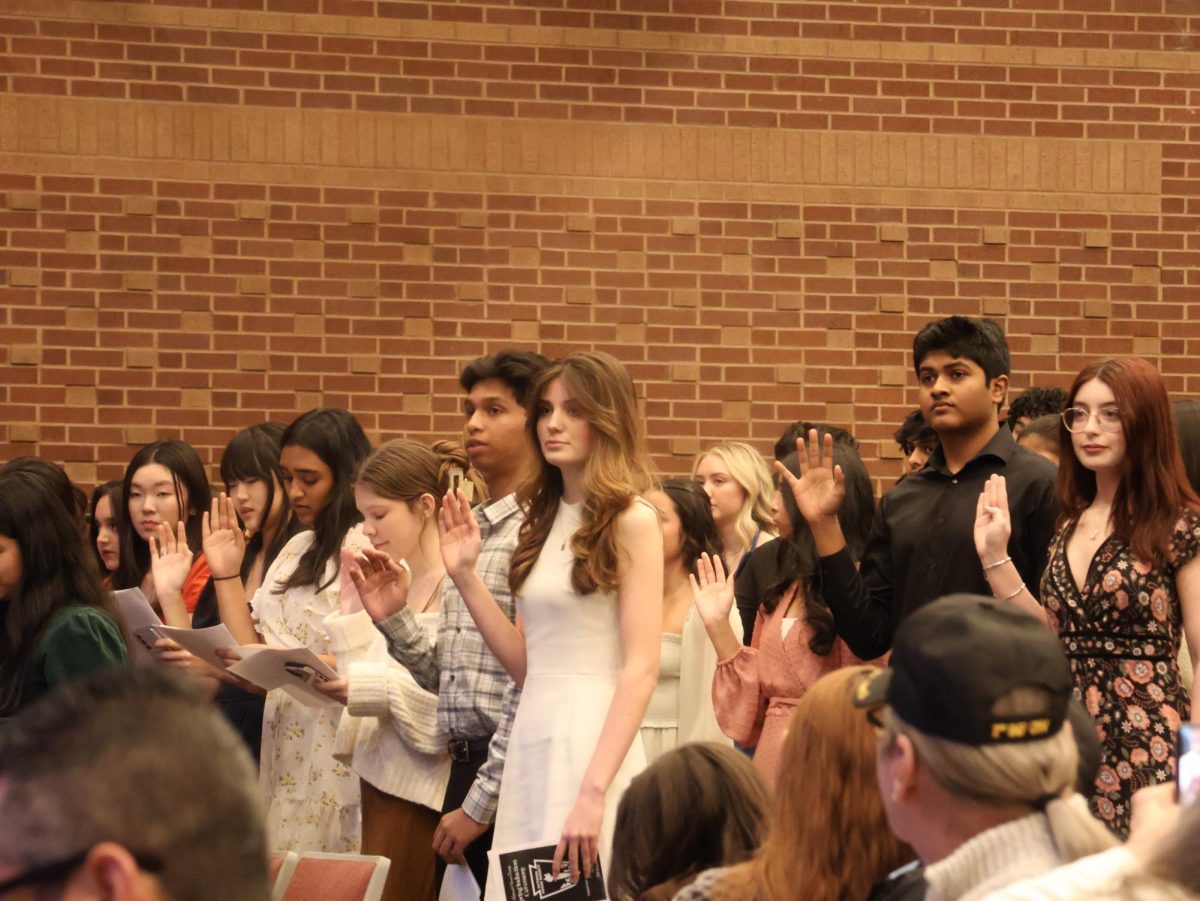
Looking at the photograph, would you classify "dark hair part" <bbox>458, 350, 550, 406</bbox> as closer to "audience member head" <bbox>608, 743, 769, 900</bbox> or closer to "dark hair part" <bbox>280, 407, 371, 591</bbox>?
"dark hair part" <bbox>280, 407, 371, 591</bbox>

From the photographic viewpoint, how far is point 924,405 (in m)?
A: 4.26

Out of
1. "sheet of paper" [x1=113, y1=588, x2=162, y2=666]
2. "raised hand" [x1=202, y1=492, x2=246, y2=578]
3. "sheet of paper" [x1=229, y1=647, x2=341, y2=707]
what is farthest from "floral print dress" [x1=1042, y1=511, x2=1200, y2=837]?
"sheet of paper" [x1=113, y1=588, x2=162, y2=666]

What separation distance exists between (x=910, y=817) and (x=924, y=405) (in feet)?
8.28

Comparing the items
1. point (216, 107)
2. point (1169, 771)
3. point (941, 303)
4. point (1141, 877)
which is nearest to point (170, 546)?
point (216, 107)

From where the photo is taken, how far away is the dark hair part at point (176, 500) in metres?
5.88

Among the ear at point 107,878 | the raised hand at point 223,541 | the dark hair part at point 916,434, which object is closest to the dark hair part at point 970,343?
the raised hand at point 223,541

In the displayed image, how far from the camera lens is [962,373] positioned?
4.23 meters

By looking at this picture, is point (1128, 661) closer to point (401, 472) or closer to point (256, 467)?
point (401, 472)

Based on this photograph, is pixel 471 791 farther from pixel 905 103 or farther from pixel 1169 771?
pixel 905 103

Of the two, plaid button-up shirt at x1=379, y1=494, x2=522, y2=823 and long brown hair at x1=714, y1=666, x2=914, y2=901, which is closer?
long brown hair at x1=714, y1=666, x2=914, y2=901

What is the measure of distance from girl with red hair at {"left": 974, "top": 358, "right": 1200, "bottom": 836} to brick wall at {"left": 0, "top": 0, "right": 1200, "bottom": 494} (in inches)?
129

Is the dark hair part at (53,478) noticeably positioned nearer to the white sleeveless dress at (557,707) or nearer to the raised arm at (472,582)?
the raised arm at (472,582)

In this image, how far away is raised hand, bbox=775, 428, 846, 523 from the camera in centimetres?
409

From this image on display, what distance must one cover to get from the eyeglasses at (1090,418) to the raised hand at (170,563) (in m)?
2.64
